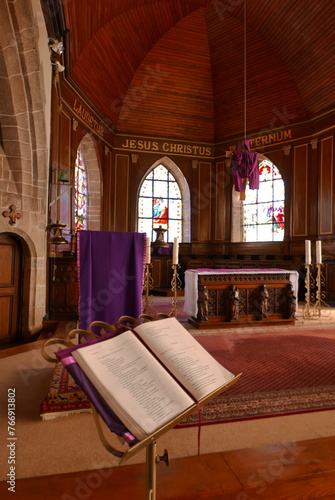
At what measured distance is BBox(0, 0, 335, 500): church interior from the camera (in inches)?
217

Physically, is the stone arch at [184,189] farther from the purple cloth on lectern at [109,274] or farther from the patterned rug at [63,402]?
the patterned rug at [63,402]

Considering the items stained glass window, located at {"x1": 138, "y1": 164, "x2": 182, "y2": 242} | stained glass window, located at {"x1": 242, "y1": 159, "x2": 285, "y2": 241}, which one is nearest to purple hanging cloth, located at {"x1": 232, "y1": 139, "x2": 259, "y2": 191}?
stained glass window, located at {"x1": 242, "y1": 159, "x2": 285, "y2": 241}

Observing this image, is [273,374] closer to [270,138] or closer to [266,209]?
[266,209]

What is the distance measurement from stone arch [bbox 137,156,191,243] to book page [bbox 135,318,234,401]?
10.1 metres

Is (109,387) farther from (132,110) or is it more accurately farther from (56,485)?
(132,110)

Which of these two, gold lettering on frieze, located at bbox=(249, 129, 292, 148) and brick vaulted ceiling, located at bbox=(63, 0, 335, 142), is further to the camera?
gold lettering on frieze, located at bbox=(249, 129, 292, 148)

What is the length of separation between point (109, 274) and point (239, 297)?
309cm

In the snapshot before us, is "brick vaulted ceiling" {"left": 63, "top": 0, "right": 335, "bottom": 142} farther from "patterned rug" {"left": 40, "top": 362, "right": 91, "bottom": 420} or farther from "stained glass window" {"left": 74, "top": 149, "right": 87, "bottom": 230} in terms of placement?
"patterned rug" {"left": 40, "top": 362, "right": 91, "bottom": 420}

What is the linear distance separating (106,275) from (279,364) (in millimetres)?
2093

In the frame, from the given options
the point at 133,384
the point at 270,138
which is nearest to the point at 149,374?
the point at 133,384

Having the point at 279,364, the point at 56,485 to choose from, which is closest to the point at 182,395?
the point at 56,485

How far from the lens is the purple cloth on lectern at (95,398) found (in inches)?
41.7

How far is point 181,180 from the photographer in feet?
38.6

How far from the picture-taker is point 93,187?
32.5 feet
